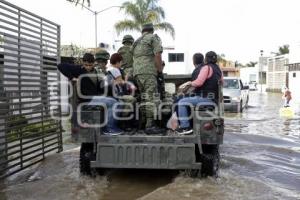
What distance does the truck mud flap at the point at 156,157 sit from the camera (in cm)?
688

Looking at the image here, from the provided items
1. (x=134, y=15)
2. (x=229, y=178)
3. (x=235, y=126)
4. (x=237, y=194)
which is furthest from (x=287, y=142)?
(x=134, y=15)

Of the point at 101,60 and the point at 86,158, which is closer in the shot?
the point at 86,158

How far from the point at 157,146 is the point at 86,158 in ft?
3.95

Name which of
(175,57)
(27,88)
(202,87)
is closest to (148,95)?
(202,87)

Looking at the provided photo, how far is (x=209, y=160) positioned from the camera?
23.2 ft

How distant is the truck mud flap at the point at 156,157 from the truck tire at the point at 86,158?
1.36 feet

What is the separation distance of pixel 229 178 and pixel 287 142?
5279 millimetres

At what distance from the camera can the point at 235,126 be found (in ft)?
53.0

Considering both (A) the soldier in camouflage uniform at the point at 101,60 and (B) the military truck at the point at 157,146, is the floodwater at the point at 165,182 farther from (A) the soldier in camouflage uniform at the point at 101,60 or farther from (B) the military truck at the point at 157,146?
(A) the soldier in camouflage uniform at the point at 101,60

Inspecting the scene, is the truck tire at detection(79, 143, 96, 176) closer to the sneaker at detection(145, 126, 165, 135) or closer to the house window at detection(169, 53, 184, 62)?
the sneaker at detection(145, 126, 165, 135)

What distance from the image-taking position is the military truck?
6.89 metres

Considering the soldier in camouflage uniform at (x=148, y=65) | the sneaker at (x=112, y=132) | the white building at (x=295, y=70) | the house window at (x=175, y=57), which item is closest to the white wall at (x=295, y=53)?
the white building at (x=295, y=70)

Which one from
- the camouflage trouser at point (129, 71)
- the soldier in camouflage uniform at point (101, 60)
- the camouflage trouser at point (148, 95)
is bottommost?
the camouflage trouser at point (148, 95)

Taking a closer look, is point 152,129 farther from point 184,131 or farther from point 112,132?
point 112,132
